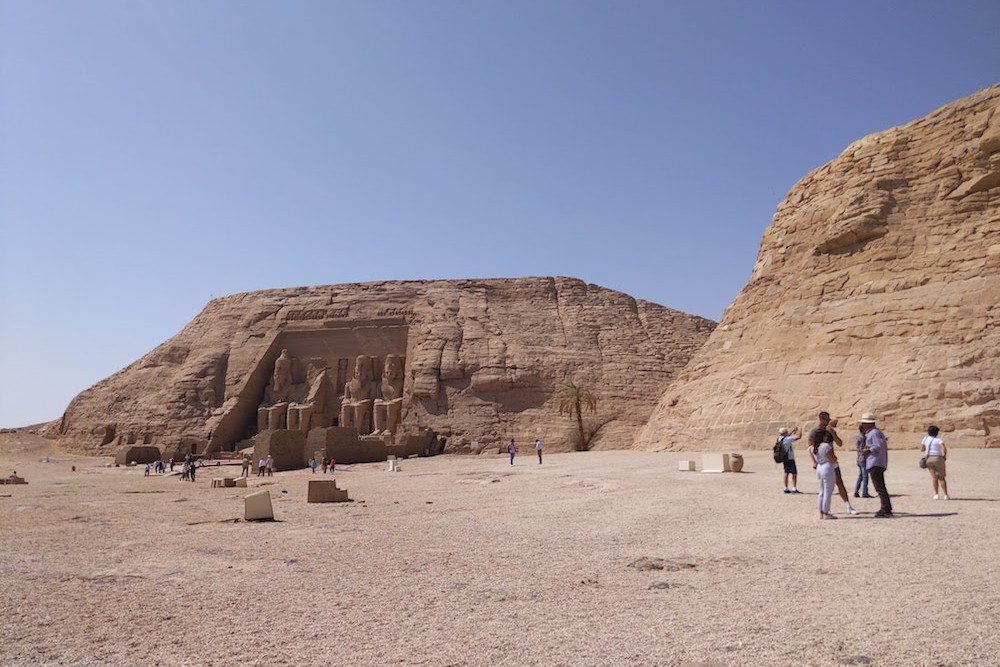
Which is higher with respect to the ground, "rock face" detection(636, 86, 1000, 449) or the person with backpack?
"rock face" detection(636, 86, 1000, 449)

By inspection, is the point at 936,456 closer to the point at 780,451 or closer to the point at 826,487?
the point at 826,487

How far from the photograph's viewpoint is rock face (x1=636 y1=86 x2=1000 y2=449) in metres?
17.4

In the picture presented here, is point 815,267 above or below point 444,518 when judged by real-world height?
above

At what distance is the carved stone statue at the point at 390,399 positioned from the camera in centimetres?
3959

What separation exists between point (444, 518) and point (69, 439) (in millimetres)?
40352

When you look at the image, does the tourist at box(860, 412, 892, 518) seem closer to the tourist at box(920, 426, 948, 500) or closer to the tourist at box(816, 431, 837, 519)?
the tourist at box(816, 431, 837, 519)

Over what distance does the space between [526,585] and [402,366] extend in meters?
36.3

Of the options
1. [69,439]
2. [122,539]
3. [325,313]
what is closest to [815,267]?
[122,539]

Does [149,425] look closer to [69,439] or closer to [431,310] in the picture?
[69,439]

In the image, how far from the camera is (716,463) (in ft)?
53.6

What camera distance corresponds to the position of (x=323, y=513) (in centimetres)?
1213

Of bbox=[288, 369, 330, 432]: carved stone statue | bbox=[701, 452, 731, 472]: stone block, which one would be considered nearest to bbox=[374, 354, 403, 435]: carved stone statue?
bbox=[288, 369, 330, 432]: carved stone statue

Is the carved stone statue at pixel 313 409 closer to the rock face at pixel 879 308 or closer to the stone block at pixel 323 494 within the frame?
the rock face at pixel 879 308

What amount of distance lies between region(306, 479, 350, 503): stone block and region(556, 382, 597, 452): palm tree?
20.3 metres
